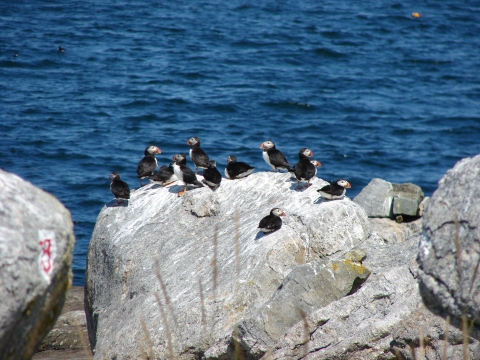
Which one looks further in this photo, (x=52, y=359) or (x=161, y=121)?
(x=161, y=121)

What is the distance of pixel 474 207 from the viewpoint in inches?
170

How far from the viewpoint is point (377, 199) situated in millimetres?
18109

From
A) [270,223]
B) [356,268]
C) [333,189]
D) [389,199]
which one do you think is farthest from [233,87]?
[356,268]

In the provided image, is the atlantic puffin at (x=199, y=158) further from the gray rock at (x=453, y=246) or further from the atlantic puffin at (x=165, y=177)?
the gray rock at (x=453, y=246)

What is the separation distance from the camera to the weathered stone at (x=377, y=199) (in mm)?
17844

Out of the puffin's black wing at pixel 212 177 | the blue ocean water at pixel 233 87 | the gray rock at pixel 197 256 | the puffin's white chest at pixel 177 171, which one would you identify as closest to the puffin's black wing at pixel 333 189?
the gray rock at pixel 197 256

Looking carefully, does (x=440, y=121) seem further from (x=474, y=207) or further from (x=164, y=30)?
(x=474, y=207)

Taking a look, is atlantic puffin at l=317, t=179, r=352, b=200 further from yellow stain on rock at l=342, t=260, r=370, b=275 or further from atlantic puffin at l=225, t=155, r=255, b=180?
atlantic puffin at l=225, t=155, r=255, b=180

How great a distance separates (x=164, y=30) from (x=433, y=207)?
114ft

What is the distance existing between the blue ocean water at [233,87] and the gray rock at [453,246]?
47.1ft

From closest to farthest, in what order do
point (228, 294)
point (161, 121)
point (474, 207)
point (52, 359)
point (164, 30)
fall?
point (474, 207) < point (228, 294) < point (52, 359) < point (161, 121) < point (164, 30)

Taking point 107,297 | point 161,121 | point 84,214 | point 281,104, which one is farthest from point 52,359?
point 281,104

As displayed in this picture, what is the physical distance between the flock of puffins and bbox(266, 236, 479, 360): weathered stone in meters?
1.45

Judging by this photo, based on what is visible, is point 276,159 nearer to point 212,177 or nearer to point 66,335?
point 212,177
